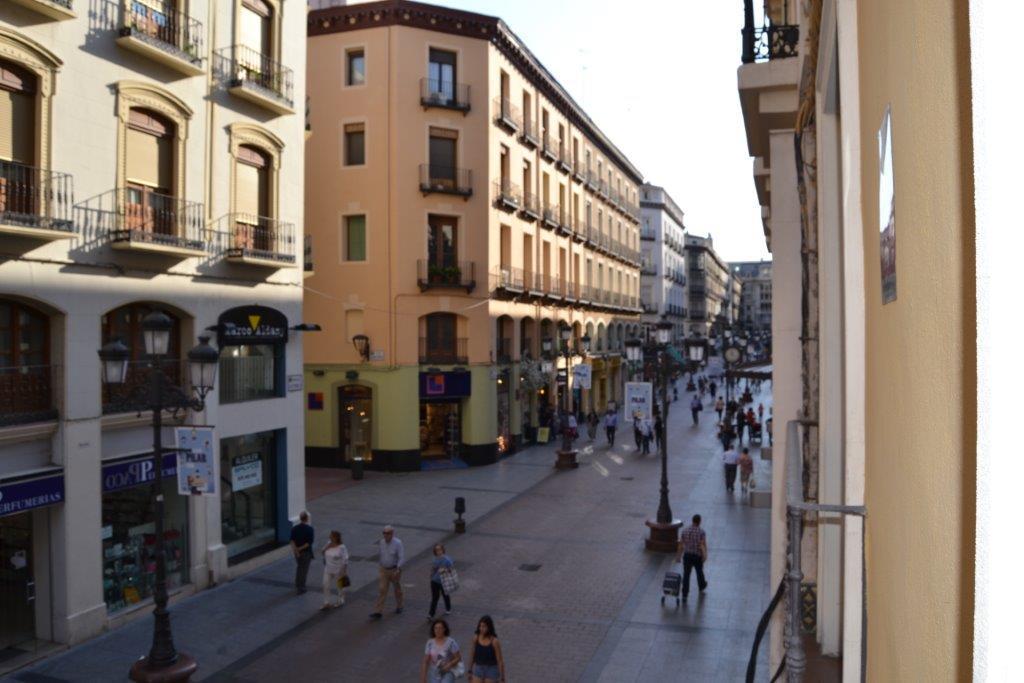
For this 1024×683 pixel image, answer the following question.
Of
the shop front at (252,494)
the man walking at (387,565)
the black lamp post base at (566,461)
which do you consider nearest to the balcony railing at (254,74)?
the shop front at (252,494)

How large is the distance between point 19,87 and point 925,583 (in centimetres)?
1419

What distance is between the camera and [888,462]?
2.30 m

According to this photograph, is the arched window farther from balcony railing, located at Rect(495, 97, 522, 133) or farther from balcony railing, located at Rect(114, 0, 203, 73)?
balcony railing, located at Rect(495, 97, 522, 133)

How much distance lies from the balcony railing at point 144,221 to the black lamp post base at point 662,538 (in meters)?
11.7

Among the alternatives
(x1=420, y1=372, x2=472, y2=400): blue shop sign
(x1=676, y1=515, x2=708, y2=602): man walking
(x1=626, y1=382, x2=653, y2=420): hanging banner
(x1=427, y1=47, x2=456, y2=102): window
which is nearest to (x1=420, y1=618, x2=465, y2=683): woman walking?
(x1=676, y1=515, x2=708, y2=602): man walking

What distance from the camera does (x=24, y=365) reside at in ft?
41.2

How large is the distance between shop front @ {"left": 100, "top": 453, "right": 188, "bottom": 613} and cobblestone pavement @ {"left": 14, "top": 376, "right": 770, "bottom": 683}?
659 mm

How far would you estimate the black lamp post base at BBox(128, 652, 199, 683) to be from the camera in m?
10.6

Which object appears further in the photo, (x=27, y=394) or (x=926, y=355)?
(x=27, y=394)

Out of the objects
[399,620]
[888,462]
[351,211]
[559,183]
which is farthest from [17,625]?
[559,183]

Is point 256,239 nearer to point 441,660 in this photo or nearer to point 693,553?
point 441,660

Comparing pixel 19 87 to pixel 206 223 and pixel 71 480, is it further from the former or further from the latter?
pixel 71 480

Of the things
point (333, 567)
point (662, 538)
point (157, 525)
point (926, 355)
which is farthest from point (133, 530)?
point (926, 355)

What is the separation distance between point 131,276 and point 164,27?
4744mm
